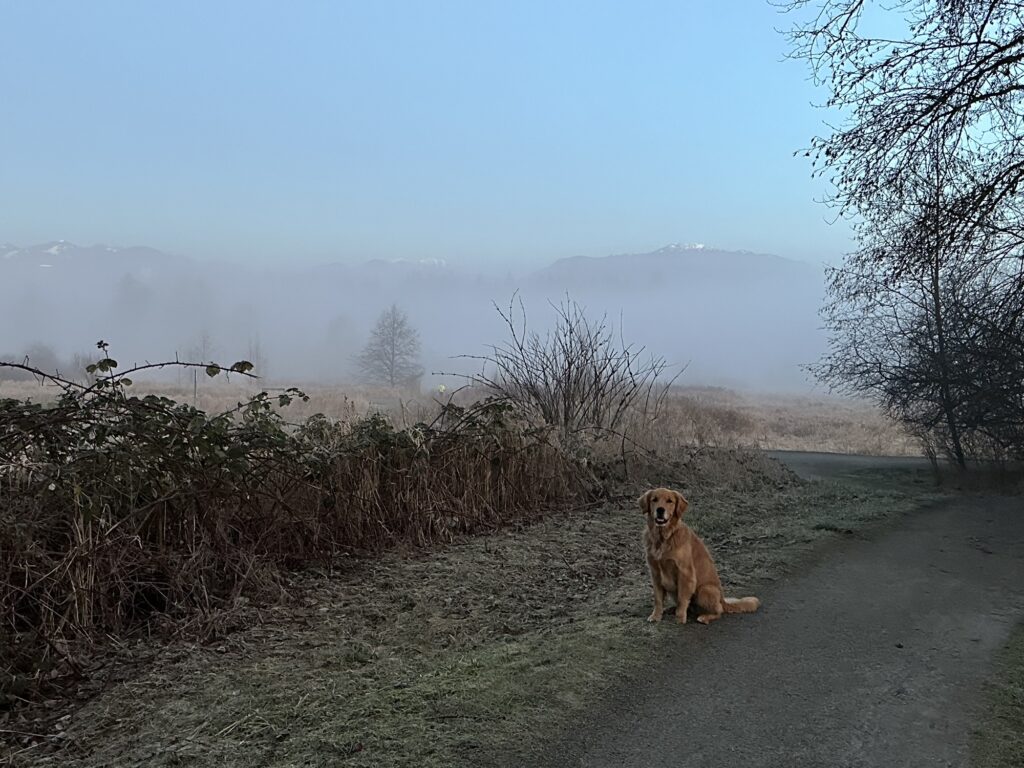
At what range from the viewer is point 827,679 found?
4504 millimetres

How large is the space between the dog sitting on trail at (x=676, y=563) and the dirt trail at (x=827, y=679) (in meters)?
0.18

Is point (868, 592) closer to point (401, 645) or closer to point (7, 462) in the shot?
point (401, 645)

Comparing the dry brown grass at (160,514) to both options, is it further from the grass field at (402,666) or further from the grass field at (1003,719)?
the grass field at (1003,719)

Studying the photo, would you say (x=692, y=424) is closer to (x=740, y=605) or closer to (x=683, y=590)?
(x=740, y=605)

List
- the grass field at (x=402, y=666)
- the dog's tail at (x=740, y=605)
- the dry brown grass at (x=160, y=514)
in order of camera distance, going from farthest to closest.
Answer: the dog's tail at (x=740, y=605), the dry brown grass at (x=160, y=514), the grass field at (x=402, y=666)

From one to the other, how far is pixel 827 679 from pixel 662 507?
1.52m

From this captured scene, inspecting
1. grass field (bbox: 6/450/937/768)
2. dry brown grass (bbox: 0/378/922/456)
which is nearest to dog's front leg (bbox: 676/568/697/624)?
grass field (bbox: 6/450/937/768)

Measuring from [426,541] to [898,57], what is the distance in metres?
9.51

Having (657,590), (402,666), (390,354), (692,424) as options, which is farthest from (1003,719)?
(390,354)

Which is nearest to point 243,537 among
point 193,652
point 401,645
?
point 193,652

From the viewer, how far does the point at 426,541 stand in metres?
8.04

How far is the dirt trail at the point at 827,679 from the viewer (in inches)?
143

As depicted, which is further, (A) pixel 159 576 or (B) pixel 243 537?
(B) pixel 243 537

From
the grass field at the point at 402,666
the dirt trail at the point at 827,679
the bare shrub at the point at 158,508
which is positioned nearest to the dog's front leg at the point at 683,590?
the dirt trail at the point at 827,679
